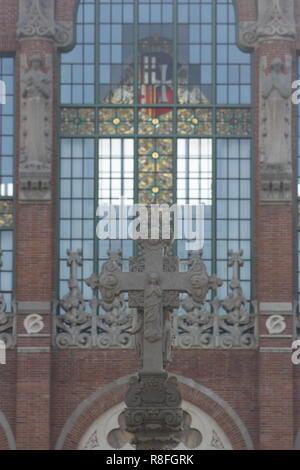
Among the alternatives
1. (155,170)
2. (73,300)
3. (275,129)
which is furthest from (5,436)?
(275,129)

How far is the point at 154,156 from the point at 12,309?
5.30 metres

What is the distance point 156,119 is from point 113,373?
6.63 m

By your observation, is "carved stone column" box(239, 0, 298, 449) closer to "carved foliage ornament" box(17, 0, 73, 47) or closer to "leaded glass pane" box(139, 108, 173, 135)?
"leaded glass pane" box(139, 108, 173, 135)

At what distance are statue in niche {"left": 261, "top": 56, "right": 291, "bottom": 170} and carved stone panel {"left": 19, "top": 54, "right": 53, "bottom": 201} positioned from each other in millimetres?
5369

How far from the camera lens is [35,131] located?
4294 centimetres

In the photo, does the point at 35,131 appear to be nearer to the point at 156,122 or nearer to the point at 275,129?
the point at 156,122

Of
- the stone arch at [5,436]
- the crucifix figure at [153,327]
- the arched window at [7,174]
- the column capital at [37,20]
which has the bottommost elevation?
the stone arch at [5,436]

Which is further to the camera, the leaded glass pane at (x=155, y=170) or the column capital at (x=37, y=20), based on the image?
the leaded glass pane at (x=155, y=170)

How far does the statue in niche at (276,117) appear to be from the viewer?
4284 cm

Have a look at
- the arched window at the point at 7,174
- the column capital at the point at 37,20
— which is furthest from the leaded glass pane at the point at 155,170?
the column capital at the point at 37,20

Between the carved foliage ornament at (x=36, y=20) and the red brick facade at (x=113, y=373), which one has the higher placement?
the carved foliage ornament at (x=36, y=20)

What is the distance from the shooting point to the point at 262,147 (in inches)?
1694

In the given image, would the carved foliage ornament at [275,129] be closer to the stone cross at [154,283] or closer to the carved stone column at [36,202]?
the carved stone column at [36,202]
